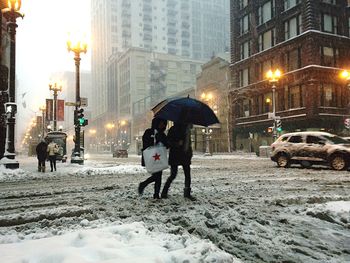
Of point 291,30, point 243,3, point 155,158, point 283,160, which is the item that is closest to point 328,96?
point 291,30

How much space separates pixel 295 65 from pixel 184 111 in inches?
1470

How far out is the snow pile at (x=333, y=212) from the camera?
5398 millimetres

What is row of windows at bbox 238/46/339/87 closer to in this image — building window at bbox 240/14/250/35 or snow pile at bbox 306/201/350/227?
building window at bbox 240/14/250/35

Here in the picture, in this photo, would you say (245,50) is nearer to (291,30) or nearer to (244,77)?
(244,77)

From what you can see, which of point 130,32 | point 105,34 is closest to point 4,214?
point 130,32

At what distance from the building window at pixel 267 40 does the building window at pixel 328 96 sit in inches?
389

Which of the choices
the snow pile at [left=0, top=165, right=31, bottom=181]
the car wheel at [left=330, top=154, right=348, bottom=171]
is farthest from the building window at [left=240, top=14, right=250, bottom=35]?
the snow pile at [left=0, top=165, right=31, bottom=181]

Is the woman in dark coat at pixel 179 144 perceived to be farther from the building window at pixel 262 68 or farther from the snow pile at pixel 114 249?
the building window at pixel 262 68

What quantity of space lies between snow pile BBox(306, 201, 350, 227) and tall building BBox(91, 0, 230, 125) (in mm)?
118701

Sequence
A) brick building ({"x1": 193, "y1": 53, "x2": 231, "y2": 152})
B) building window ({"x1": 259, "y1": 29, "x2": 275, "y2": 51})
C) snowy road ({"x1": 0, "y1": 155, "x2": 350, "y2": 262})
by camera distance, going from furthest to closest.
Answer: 1. brick building ({"x1": 193, "y1": 53, "x2": 231, "y2": 152})
2. building window ({"x1": 259, "y1": 29, "x2": 275, "y2": 51})
3. snowy road ({"x1": 0, "y1": 155, "x2": 350, "y2": 262})

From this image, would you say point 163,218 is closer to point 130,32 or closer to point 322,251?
point 322,251

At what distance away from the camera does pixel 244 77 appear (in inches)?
1956

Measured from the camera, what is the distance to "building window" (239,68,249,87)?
161 feet

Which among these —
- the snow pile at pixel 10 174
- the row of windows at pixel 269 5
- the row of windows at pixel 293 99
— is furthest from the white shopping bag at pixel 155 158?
the row of windows at pixel 269 5
